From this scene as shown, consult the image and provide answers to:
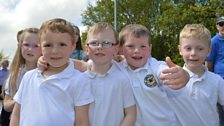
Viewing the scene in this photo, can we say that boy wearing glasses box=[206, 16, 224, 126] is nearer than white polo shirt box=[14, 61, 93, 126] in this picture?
No

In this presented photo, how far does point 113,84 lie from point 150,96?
35 centimetres

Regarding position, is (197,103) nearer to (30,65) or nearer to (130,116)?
(130,116)

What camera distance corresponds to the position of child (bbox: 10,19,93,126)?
10.8 feet

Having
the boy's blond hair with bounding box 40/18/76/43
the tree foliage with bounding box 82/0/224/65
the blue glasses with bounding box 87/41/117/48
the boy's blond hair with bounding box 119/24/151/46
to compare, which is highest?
the boy's blond hair with bounding box 40/18/76/43

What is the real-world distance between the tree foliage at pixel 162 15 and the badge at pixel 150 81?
20.2 metres

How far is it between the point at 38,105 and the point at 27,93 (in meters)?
0.18

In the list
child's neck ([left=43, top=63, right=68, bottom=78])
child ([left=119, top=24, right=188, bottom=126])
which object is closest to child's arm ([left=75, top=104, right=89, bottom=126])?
child's neck ([left=43, top=63, right=68, bottom=78])

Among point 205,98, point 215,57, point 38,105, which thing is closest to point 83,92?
→ point 38,105

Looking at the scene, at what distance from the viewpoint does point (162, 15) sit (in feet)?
101

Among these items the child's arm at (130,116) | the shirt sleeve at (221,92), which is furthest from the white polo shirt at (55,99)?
the shirt sleeve at (221,92)

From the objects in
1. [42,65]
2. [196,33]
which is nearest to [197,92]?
[196,33]

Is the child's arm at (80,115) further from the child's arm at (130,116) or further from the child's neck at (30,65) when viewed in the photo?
the child's neck at (30,65)

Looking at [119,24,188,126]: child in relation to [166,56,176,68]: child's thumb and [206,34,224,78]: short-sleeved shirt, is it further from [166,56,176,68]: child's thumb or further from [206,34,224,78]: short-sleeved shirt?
[206,34,224,78]: short-sleeved shirt

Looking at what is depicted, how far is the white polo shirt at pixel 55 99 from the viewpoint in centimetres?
328
